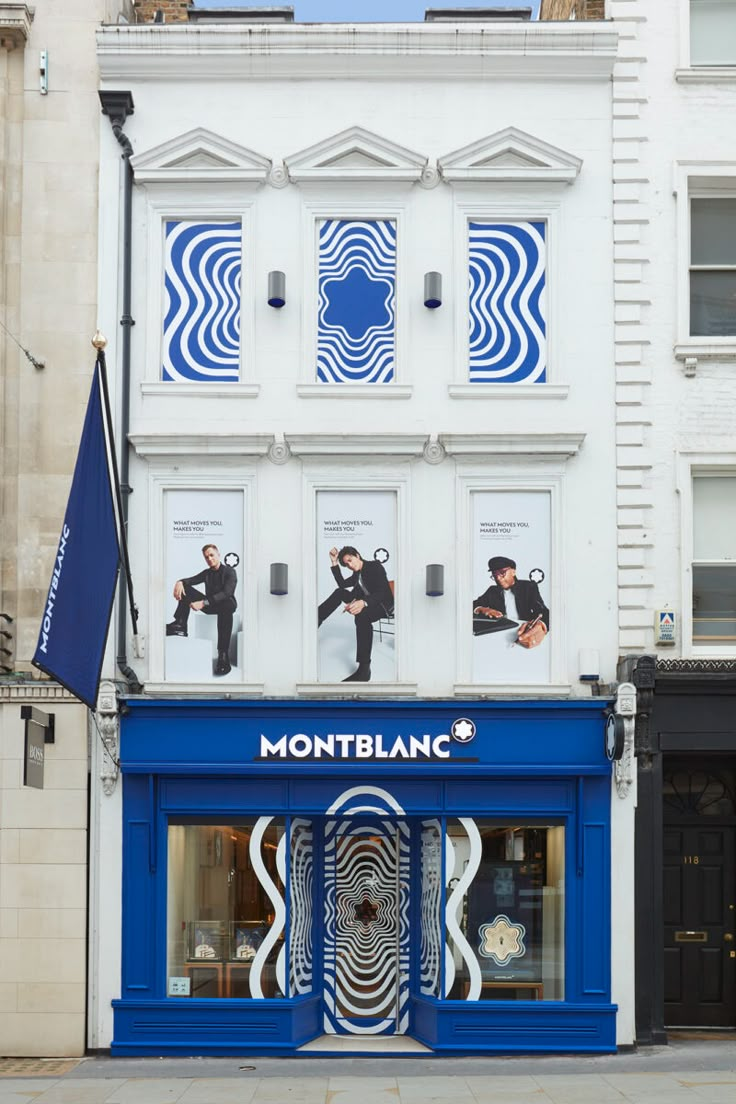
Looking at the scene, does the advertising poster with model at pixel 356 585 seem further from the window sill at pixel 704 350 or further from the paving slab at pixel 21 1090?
the paving slab at pixel 21 1090

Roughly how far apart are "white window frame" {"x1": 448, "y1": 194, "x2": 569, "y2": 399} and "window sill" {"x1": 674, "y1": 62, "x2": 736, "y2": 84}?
216cm

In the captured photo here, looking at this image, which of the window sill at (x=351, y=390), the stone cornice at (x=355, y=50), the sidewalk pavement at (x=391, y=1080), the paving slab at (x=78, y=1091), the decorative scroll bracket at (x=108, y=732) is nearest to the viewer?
the paving slab at (x=78, y=1091)

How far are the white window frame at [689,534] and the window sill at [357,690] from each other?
10.7ft

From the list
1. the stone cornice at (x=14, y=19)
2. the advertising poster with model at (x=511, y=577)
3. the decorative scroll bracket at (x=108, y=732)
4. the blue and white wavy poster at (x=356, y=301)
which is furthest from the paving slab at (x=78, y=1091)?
the stone cornice at (x=14, y=19)

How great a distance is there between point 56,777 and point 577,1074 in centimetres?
658

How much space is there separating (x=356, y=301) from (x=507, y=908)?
7.35 meters

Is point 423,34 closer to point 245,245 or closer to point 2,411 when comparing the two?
point 245,245

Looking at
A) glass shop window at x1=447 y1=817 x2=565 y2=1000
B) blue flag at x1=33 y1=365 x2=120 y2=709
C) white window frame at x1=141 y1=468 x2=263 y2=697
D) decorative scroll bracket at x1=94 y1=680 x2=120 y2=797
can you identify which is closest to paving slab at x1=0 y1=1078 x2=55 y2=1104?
decorative scroll bracket at x1=94 y1=680 x2=120 y2=797

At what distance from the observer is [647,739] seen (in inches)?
570

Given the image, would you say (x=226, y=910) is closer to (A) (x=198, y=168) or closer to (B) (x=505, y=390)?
(B) (x=505, y=390)

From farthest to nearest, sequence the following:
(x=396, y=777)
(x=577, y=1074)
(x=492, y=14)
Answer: (x=492, y=14) → (x=396, y=777) → (x=577, y=1074)

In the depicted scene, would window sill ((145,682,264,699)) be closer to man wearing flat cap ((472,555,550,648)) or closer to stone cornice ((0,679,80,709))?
stone cornice ((0,679,80,709))

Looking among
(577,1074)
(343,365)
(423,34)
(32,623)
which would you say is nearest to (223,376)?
(343,365)

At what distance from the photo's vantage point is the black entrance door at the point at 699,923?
15.2 meters
